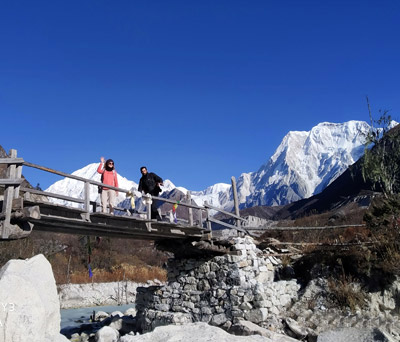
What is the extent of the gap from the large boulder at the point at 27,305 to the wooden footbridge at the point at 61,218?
97 centimetres

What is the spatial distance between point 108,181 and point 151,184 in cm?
145

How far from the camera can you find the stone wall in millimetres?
11531

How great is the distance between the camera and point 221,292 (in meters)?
12.2

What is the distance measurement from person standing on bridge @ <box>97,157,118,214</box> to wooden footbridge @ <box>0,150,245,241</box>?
0.43 metres

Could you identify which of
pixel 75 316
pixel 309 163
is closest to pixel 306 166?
pixel 309 163

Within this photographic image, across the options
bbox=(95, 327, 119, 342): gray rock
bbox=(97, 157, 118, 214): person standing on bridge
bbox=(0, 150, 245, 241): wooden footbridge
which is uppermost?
bbox=(97, 157, 118, 214): person standing on bridge

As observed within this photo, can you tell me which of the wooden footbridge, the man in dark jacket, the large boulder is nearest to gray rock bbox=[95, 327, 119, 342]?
the wooden footbridge

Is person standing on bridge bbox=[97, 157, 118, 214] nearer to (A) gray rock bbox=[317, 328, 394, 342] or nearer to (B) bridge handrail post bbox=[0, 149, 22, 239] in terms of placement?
(B) bridge handrail post bbox=[0, 149, 22, 239]

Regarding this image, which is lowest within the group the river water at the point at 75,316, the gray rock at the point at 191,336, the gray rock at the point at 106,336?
the river water at the point at 75,316

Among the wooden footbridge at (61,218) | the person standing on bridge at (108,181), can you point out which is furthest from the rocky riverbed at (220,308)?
the person standing on bridge at (108,181)

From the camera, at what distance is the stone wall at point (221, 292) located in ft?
37.8

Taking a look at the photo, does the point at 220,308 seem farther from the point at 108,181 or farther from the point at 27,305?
the point at 27,305

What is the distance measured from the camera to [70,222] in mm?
9523

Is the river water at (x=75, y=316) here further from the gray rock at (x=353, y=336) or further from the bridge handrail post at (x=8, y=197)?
the gray rock at (x=353, y=336)
